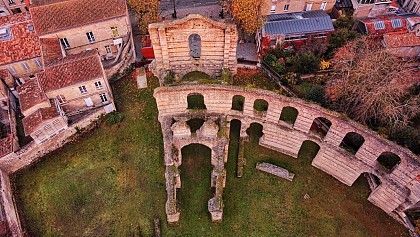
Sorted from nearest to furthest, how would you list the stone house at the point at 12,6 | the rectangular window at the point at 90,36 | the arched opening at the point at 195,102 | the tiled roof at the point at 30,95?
the tiled roof at the point at 30,95
the arched opening at the point at 195,102
the rectangular window at the point at 90,36
the stone house at the point at 12,6

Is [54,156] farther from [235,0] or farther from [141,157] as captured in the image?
[235,0]

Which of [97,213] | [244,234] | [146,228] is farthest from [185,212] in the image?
[97,213]

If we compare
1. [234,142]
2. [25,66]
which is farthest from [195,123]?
[25,66]

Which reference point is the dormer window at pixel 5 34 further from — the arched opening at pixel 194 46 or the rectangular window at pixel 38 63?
the arched opening at pixel 194 46

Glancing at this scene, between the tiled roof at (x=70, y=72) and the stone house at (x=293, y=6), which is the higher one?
the stone house at (x=293, y=6)

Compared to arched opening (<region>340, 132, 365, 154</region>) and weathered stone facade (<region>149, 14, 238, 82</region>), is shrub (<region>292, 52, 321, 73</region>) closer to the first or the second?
weathered stone facade (<region>149, 14, 238, 82</region>)

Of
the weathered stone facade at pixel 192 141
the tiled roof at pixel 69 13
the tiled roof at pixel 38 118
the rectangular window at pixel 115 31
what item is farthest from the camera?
the rectangular window at pixel 115 31

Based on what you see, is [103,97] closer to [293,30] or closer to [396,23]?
[293,30]

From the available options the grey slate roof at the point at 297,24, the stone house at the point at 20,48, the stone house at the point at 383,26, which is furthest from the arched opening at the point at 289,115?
the stone house at the point at 20,48
